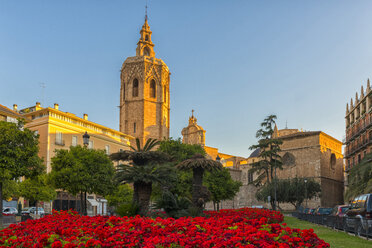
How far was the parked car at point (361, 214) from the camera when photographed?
14.7 metres

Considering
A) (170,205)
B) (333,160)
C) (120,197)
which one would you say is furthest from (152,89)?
(170,205)

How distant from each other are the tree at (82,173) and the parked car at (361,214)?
570 inches

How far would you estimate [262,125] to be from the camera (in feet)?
171

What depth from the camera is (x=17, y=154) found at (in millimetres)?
20016

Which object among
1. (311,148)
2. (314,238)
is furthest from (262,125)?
(314,238)

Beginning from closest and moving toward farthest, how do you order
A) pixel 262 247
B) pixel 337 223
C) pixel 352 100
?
pixel 262 247 < pixel 337 223 < pixel 352 100

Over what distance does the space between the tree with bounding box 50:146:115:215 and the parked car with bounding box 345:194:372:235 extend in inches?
570

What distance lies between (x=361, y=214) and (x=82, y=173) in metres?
17.2

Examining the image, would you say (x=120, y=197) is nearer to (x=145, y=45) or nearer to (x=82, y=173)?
(x=82, y=173)

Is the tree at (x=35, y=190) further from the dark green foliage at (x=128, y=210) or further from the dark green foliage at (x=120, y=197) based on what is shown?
the dark green foliage at (x=128, y=210)

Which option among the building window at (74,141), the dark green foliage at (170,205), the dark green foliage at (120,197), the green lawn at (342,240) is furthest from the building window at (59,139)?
the green lawn at (342,240)

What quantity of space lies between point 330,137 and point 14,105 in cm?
5109

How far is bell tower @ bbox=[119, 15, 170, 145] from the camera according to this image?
68.2 m

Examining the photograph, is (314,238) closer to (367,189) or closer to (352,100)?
(367,189)
